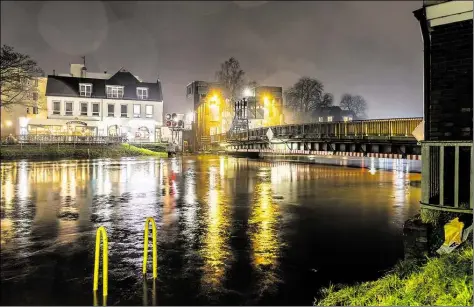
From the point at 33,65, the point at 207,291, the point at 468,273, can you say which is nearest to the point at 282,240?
the point at 207,291

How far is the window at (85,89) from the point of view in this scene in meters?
71.6

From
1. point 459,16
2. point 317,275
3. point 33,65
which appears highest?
point 33,65

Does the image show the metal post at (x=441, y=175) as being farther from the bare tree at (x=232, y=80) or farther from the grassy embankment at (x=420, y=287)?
the bare tree at (x=232, y=80)

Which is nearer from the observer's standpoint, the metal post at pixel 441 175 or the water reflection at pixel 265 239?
the water reflection at pixel 265 239

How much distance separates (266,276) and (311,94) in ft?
277

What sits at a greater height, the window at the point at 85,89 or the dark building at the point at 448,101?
the window at the point at 85,89

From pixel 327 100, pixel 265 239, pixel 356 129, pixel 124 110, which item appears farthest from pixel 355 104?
pixel 265 239

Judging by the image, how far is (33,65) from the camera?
156ft

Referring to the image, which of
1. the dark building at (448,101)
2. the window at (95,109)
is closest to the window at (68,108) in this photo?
the window at (95,109)

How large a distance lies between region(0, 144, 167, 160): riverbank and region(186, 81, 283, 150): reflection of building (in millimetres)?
19083

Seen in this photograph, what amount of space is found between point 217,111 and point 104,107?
19.1m

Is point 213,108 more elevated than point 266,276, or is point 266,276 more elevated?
point 213,108

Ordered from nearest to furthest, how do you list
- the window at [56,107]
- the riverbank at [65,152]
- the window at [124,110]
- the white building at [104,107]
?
the riverbank at [65,152], the white building at [104,107], the window at [56,107], the window at [124,110]

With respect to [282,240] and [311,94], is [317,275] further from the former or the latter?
[311,94]
